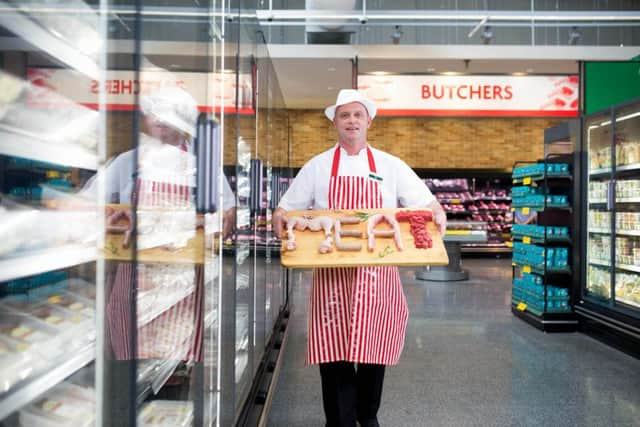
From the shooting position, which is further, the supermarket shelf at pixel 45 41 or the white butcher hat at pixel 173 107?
the white butcher hat at pixel 173 107

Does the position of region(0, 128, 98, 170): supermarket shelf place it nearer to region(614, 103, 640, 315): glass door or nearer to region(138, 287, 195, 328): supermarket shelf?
region(138, 287, 195, 328): supermarket shelf

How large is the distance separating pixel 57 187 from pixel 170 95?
0.51 m

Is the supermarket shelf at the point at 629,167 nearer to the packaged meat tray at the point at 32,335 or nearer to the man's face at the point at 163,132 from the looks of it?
the man's face at the point at 163,132

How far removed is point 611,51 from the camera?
774cm

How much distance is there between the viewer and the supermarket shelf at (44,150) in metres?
0.84

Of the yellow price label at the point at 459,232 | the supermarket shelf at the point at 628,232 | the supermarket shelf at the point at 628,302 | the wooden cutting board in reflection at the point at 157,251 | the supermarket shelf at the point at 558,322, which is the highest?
the wooden cutting board in reflection at the point at 157,251

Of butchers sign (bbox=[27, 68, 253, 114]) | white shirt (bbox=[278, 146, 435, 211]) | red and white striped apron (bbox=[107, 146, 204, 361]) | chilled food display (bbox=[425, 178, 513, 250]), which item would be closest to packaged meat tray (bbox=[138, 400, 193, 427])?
red and white striped apron (bbox=[107, 146, 204, 361])

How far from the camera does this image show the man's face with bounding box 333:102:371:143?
276 cm

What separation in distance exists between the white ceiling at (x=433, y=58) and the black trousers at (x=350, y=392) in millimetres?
5707

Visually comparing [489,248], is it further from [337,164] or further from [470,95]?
[337,164]

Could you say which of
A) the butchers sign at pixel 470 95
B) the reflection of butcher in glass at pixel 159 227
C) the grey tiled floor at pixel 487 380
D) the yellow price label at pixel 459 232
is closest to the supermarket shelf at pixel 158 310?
the reflection of butcher in glass at pixel 159 227

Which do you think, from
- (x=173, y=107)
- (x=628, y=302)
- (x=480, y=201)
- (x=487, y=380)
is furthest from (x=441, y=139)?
(x=173, y=107)

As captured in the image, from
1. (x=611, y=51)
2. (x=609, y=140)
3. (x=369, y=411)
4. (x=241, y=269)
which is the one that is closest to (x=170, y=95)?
(x=241, y=269)

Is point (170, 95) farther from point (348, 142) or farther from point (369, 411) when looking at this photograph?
point (369, 411)
